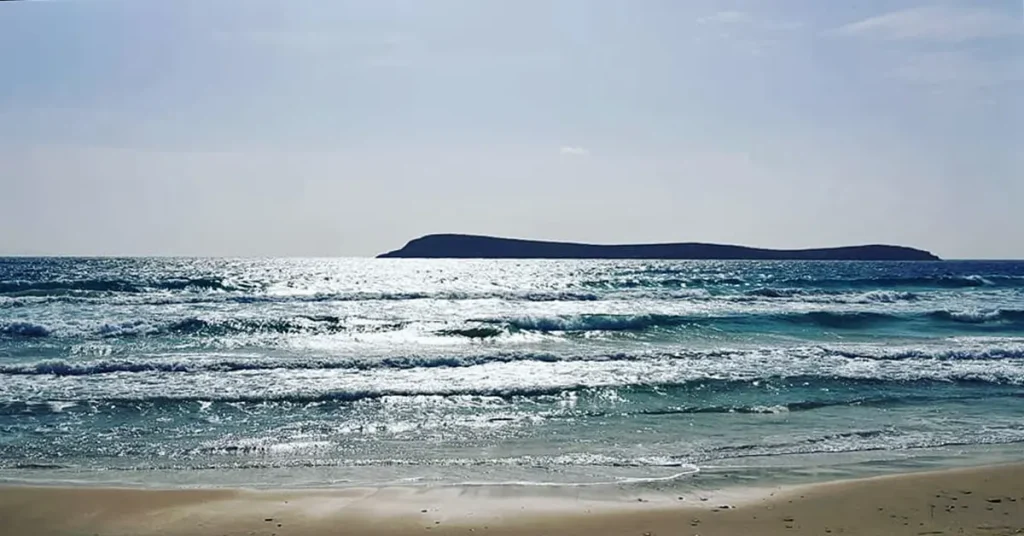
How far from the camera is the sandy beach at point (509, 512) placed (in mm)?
5883

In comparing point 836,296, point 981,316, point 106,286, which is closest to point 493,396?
point 981,316

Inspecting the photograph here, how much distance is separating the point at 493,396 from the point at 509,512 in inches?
215

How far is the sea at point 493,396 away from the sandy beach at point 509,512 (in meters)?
0.53

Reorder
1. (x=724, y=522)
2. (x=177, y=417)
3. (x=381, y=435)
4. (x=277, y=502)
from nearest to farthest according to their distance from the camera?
(x=724, y=522) < (x=277, y=502) < (x=381, y=435) < (x=177, y=417)

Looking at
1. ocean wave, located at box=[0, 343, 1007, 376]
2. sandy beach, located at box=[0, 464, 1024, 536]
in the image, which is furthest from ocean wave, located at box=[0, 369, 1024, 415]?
sandy beach, located at box=[0, 464, 1024, 536]

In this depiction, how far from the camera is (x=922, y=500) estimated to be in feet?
21.6

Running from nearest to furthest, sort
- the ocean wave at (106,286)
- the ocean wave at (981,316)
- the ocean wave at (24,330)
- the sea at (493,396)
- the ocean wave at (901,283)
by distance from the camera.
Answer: the sea at (493,396)
the ocean wave at (24,330)
the ocean wave at (981,316)
the ocean wave at (106,286)
the ocean wave at (901,283)

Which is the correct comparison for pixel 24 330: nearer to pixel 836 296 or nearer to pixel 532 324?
pixel 532 324

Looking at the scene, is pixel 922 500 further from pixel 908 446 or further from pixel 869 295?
pixel 869 295

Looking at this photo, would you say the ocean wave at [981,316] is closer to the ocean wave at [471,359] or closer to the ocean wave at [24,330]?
the ocean wave at [471,359]

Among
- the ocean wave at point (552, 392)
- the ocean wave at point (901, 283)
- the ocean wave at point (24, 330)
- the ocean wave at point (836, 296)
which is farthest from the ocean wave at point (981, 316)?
the ocean wave at point (24, 330)

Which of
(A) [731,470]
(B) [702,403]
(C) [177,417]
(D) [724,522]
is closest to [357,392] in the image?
(C) [177,417]

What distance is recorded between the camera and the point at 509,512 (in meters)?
6.29

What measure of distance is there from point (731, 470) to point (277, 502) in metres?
4.06
